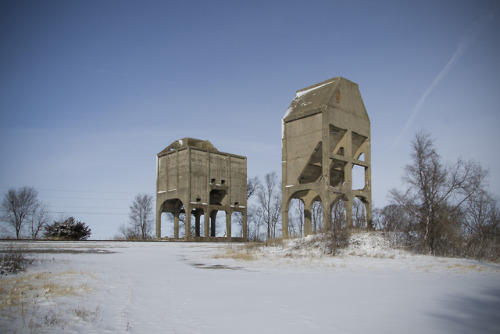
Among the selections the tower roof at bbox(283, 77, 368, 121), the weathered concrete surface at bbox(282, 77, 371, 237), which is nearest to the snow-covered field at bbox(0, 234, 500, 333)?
the weathered concrete surface at bbox(282, 77, 371, 237)

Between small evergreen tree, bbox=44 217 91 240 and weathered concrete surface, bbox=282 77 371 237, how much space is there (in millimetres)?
21847

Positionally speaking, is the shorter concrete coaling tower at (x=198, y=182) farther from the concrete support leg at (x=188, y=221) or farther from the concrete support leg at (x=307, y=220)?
the concrete support leg at (x=307, y=220)

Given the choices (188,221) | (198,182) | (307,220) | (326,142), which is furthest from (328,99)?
(188,221)

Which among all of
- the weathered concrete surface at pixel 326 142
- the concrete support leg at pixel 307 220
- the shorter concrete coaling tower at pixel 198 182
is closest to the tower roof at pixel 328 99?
the weathered concrete surface at pixel 326 142

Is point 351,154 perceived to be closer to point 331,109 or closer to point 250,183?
point 331,109

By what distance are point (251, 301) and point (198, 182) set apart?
36.6m

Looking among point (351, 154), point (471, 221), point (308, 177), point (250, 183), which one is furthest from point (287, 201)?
point (250, 183)

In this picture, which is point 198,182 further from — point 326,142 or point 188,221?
point 326,142

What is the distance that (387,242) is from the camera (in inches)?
751

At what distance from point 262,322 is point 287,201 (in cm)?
2372

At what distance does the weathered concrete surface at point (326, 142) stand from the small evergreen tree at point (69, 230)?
2185 cm

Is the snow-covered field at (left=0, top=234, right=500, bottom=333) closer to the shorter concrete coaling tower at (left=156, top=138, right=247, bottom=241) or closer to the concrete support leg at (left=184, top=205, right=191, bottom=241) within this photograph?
the concrete support leg at (left=184, top=205, right=191, bottom=241)

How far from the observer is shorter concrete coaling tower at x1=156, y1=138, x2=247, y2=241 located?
42.8 m

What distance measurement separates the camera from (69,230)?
129 ft
